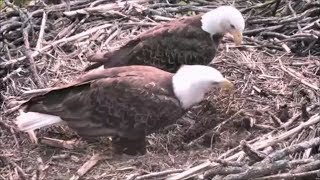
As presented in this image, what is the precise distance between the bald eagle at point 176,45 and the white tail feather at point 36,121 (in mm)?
738

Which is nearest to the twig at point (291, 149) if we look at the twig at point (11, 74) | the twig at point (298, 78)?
the twig at point (298, 78)

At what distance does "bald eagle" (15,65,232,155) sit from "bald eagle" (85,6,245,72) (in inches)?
20.7

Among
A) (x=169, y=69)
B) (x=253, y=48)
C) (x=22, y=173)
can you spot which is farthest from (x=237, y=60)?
(x=22, y=173)

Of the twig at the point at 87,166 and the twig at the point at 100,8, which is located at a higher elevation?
the twig at the point at 100,8

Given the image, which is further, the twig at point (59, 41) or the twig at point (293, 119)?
the twig at point (59, 41)

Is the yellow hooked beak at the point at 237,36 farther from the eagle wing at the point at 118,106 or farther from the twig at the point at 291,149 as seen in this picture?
the twig at the point at 291,149

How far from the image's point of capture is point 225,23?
17.3 feet

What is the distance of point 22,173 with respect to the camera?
14.2ft

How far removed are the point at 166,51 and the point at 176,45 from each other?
85mm

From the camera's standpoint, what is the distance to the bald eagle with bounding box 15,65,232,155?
4520mm

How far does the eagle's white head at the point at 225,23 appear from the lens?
17.2 feet

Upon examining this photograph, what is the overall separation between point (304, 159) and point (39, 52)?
94.8 inches

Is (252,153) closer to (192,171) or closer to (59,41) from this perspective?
(192,171)

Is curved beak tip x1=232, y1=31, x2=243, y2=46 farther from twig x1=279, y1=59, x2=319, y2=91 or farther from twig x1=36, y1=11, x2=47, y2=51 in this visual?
twig x1=36, y1=11, x2=47, y2=51
